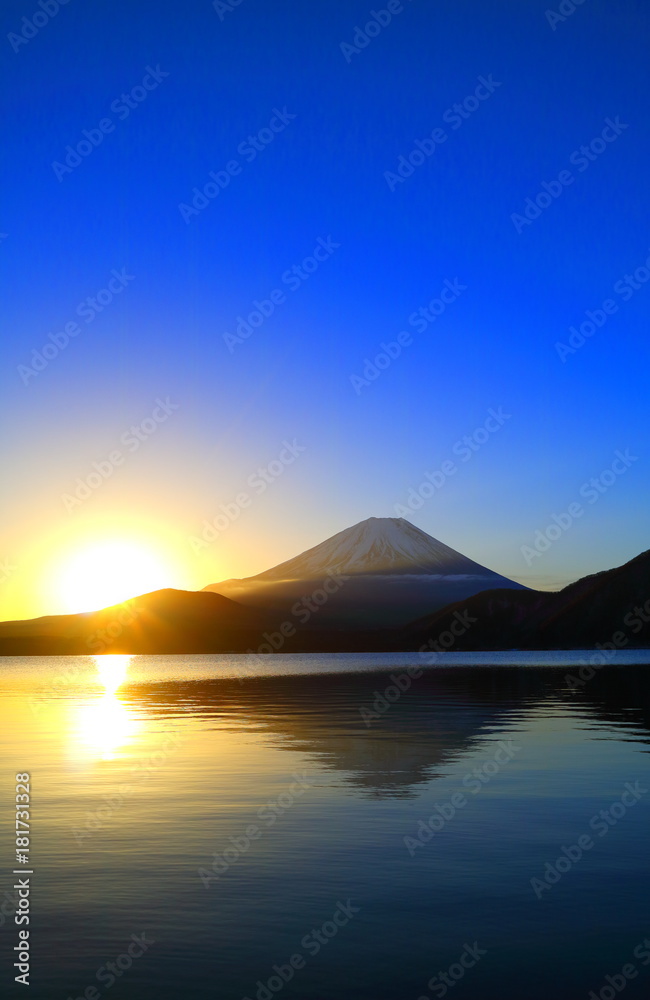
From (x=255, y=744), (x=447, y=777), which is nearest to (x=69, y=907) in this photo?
(x=447, y=777)

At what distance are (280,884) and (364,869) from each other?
170 cm

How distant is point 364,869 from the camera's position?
17.6 meters

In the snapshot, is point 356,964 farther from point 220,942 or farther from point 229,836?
point 229,836

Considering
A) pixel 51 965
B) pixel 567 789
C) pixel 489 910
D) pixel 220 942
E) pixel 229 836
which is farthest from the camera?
pixel 567 789

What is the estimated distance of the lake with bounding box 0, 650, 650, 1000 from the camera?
12453 millimetres

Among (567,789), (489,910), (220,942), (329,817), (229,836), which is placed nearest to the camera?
(220,942)

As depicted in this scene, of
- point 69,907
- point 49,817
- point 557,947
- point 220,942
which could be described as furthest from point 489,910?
point 49,817

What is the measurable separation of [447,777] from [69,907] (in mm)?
15210

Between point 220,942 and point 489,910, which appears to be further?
point 489,910

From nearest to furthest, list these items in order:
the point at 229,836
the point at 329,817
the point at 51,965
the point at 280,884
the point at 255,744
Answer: the point at 51,965
the point at 280,884
the point at 229,836
the point at 329,817
the point at 255,744

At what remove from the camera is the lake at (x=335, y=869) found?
12.5 meters

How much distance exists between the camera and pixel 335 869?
17.6 metres

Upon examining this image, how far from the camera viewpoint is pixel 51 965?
1266cm

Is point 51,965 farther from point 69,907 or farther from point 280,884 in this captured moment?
point 280,884
